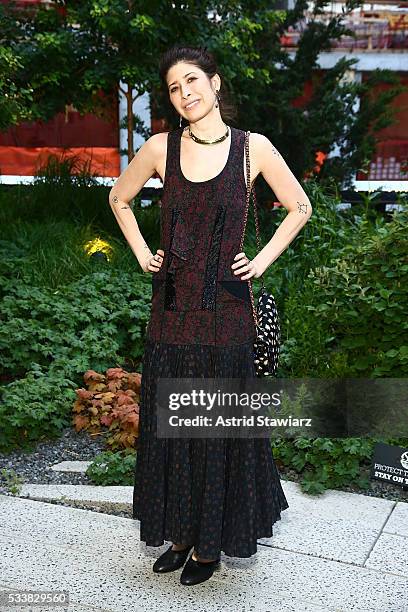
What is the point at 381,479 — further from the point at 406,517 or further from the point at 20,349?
the point at 20,349

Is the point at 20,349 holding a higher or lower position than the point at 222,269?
lower

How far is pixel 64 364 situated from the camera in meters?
5.11

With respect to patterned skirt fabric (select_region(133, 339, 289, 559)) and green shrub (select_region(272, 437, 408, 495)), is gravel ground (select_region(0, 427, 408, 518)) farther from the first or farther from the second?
patterned skirt fabric (select_region(133, 339, 289, 559))

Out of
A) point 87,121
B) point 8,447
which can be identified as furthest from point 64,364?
point 87,121

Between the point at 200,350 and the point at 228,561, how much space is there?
1037mm

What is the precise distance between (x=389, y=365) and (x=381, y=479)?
773 mm

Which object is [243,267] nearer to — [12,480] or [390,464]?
[390,464]

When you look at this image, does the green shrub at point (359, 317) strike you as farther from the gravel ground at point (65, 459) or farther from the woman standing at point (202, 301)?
the woman standing at point (202, 301)

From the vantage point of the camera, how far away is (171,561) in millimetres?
3164

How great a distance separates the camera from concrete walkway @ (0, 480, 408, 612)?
2.98 metres

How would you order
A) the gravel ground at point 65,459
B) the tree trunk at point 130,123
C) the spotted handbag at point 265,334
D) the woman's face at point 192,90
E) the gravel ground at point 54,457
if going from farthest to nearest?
1. the tree trunk at point 130,123
2. the gravel ground at point 54,457
3. the gravel ground at point 65,459
4. the spotted handbag at point 265,334
5. the woman's face at point 192,90

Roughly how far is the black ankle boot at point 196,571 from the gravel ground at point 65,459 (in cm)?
77

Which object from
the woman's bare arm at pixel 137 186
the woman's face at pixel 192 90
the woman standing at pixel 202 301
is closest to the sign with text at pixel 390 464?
the woman standing at pixel 202 301

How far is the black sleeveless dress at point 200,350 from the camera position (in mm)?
2861
